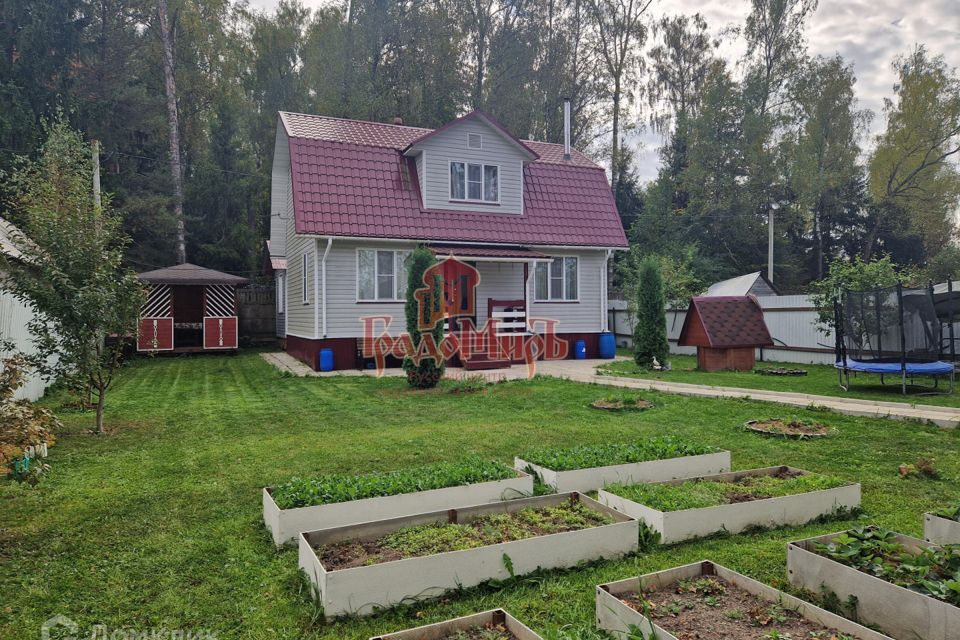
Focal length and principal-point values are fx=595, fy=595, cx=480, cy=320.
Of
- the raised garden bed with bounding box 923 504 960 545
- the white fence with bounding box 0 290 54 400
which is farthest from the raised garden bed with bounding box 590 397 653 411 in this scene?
the white fence with bounding box 0 290 54 400

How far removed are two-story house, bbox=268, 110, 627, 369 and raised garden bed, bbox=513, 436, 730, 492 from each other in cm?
992

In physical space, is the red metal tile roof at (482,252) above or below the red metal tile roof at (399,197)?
below

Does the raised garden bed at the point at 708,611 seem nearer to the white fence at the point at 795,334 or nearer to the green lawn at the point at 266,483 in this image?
the green lawn at the point at 266,483

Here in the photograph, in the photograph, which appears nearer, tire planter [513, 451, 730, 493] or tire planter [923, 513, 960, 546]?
tire planter [923, 513, 960, 546]

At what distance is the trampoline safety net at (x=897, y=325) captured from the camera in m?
9.12

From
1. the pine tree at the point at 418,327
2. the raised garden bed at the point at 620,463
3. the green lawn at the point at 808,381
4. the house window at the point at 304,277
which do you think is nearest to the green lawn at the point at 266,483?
the pine tree at the point at 418,327

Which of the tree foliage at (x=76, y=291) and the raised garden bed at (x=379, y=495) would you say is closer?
the raised garden bed at (x=379, y=495)

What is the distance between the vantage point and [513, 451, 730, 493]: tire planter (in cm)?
440

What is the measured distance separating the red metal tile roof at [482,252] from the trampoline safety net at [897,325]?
7580 millimetres

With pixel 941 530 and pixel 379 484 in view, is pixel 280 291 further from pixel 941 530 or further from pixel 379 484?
pixel 941 530

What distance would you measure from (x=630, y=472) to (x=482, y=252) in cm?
1077

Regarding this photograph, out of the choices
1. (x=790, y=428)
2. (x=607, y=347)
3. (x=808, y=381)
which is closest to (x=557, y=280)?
(x=607, y=347)

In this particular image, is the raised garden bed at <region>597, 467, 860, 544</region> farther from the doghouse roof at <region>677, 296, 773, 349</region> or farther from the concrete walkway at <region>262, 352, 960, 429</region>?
the doghouse roof at <region>677, 296, 773, 349</region>

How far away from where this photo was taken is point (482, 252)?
14867 millimetres
